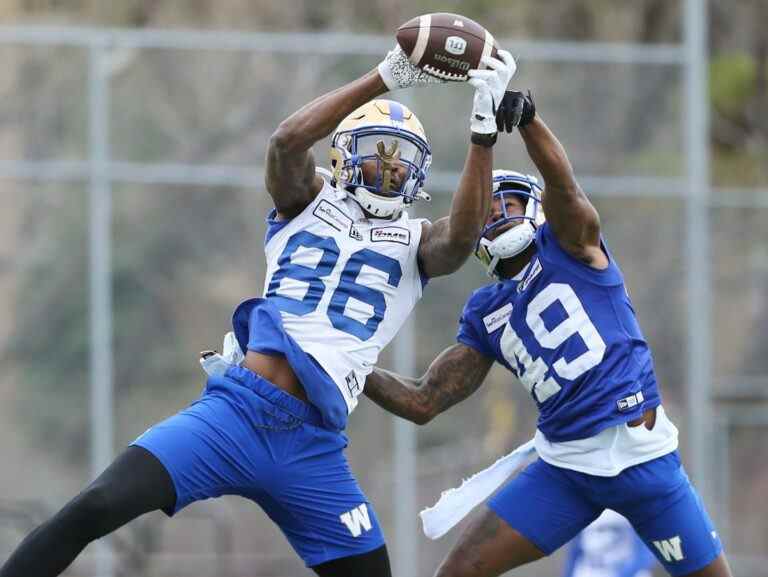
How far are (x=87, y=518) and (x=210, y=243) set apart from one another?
6743 mm

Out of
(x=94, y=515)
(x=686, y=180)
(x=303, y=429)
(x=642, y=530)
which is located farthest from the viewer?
(x=686, y=180)

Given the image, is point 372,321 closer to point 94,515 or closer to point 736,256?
point 94,515

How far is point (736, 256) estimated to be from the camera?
1545cm

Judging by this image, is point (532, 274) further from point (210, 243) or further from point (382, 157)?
point (210, 243)

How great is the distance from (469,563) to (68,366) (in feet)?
18.8

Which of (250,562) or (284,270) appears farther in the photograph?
(250,562)

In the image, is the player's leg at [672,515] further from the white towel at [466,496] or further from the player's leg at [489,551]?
the white towel at [466,496]

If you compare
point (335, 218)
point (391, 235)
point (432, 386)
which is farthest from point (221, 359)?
point (432, 386)

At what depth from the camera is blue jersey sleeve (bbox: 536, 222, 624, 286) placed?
7.15 meters

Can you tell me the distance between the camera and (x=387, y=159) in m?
6.87

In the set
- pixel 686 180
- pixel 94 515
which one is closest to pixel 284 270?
pixel 94 515

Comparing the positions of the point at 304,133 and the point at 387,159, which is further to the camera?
the point at 387,159

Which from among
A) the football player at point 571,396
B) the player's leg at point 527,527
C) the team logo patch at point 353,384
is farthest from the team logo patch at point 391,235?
the player's leg at point 527,527

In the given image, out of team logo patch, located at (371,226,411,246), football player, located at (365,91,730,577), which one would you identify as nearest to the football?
football player, located at (365,91,730,577)
